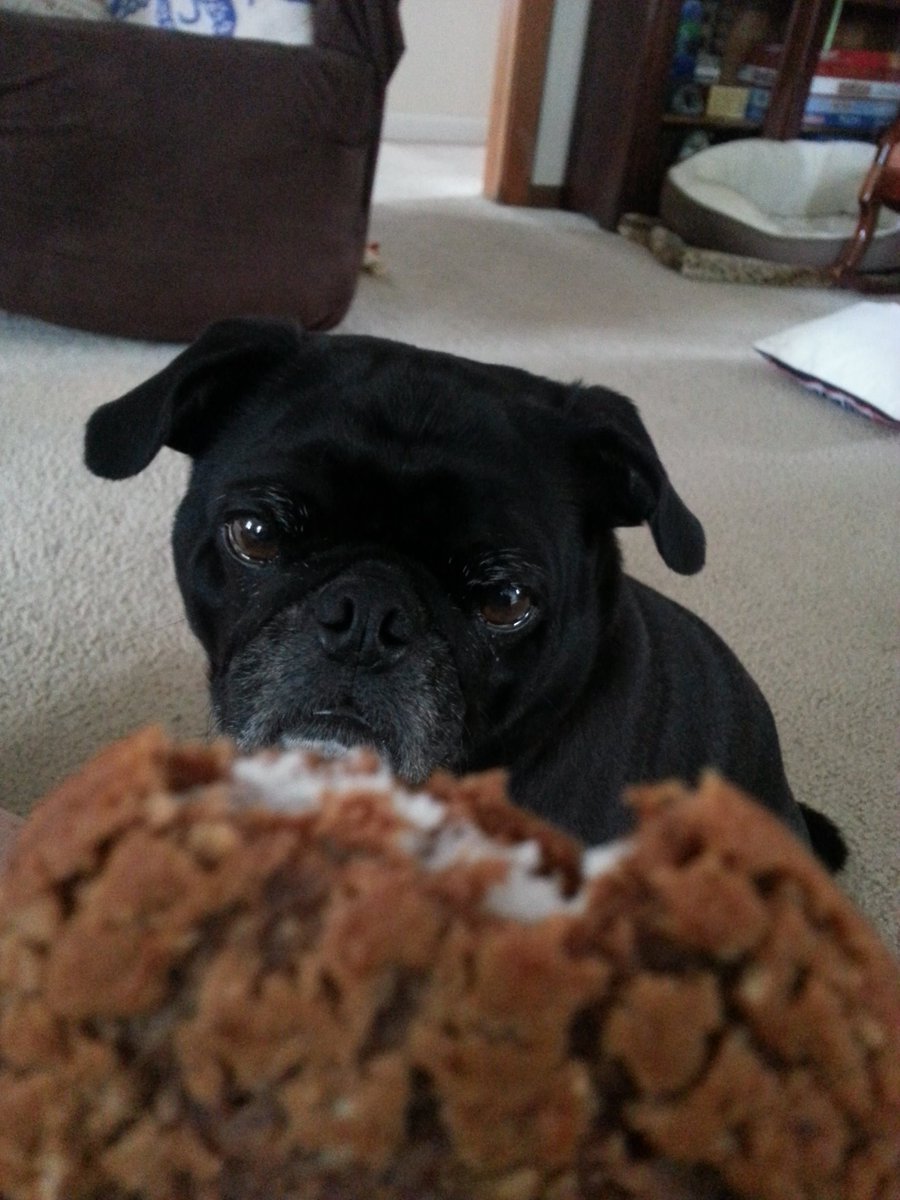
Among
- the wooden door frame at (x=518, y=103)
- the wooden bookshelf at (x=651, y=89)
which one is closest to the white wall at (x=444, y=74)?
the wooden door frame at (x=518, y=103)

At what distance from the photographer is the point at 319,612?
33.3 inches

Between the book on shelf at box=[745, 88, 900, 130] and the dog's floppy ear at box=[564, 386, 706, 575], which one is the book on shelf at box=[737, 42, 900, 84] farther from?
the dog's floppy ear at box=[564, 386, 706, 575]

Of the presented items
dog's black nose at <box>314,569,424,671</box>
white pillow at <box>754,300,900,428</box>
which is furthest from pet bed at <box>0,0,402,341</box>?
dog's black nose at <box>314,569,424,671</box>

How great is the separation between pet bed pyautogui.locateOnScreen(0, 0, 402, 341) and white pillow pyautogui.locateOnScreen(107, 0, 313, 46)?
0.08m

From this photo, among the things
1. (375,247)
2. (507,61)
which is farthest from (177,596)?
(507,61)

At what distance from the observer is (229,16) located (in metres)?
2.54

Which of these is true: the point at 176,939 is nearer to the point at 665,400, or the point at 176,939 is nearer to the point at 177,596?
the point at 177,596

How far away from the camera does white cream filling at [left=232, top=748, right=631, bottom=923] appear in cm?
22

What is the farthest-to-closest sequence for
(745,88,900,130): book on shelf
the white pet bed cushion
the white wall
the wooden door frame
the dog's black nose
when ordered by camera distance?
the white wall → (745,88,900,130): book on shelf → the wooden door frame → the white pet bed cushion → the dog's black nose

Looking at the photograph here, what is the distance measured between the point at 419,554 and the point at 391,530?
32 mm

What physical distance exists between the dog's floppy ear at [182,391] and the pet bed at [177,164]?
1443 mm

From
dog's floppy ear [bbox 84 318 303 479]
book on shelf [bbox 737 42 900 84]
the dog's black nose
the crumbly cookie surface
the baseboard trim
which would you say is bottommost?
the baseboard trim

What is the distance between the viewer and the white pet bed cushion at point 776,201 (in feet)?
13.0

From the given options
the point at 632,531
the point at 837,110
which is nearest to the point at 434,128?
the point at 837,110
